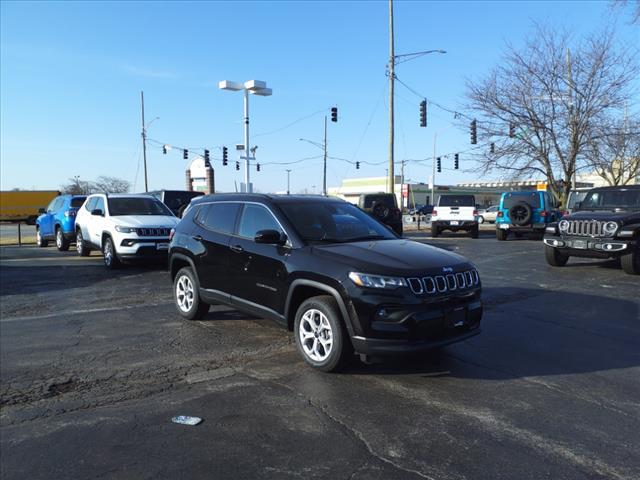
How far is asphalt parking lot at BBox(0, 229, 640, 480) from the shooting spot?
3.24 metres

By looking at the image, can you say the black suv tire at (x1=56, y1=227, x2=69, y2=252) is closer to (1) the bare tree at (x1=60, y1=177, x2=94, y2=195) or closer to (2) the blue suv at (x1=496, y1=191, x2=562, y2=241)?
(2) the blue suv at (x1=496, y1=191, x2=562, y2=241)

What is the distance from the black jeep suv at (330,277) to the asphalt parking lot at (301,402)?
434 mm

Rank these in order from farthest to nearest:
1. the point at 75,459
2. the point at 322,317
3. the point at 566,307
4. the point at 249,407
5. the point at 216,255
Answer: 1. the point at 566,307
2. the point at 216,255
3. the point at 322,317
4. the point at 249,407
5. the point at 75,459

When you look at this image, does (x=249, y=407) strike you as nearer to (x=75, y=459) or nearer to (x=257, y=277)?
(x=75, y=459)

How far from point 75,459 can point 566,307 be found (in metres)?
6.91

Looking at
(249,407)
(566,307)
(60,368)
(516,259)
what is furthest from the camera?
(516,259)

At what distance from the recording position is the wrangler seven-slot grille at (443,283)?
446 cm

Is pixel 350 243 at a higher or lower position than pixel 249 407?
higher

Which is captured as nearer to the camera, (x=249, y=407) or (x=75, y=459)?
(x=75, y=459)

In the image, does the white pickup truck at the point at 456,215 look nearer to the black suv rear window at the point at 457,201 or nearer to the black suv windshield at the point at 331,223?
the black suv rear window at the point at 457,201

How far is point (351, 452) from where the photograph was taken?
3369 millimetres

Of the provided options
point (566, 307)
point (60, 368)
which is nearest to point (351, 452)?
point (60, 368)

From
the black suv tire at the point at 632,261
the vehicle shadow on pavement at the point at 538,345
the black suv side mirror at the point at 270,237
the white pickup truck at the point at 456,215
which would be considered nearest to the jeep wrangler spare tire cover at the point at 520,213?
the white pickup truck at the point at 456,215

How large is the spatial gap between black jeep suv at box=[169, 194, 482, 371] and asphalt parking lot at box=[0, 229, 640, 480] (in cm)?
43
